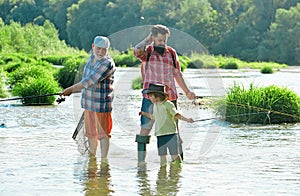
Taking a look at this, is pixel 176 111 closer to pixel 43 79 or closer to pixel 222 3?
pixel 43 79

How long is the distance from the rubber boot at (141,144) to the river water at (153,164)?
4.9 inches

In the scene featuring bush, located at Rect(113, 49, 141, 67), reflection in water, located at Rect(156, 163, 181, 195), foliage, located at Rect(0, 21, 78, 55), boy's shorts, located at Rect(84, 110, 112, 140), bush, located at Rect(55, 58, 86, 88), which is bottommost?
reflection in water, located at Rect(156, 163, 181, 195)

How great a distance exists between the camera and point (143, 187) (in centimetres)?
755

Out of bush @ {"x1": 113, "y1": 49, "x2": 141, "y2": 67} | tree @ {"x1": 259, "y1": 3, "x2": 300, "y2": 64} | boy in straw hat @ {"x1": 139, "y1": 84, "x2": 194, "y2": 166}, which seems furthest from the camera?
tree @ {"x1": 259, "y1": 3, "x2": 300, "y2": 64}

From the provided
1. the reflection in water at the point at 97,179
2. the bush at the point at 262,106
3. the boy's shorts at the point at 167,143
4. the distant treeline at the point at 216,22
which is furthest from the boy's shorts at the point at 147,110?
the distant treeline at the point at 216,22

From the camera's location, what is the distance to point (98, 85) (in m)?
8.87

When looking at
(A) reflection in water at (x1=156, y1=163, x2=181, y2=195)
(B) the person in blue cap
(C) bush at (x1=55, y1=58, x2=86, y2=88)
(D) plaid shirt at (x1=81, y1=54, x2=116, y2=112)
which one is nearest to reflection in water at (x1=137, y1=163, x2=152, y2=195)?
(A) reflection in water at (x1=156, y1=163, x2=181, y2=195)

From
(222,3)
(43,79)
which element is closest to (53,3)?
(222,3)

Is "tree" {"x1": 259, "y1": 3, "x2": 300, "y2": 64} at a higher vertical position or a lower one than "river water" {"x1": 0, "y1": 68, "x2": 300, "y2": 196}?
higher

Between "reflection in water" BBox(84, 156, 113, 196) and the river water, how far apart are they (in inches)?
0.4

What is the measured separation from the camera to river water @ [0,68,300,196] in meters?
7.48

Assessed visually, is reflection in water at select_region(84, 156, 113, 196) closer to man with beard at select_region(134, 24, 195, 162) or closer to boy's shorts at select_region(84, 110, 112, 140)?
boy's shorts at select_region(84, 110, 112, 140)

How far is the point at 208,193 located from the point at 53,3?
142319 mm

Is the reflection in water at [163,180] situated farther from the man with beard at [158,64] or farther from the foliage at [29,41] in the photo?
the foliage at [29,41]
